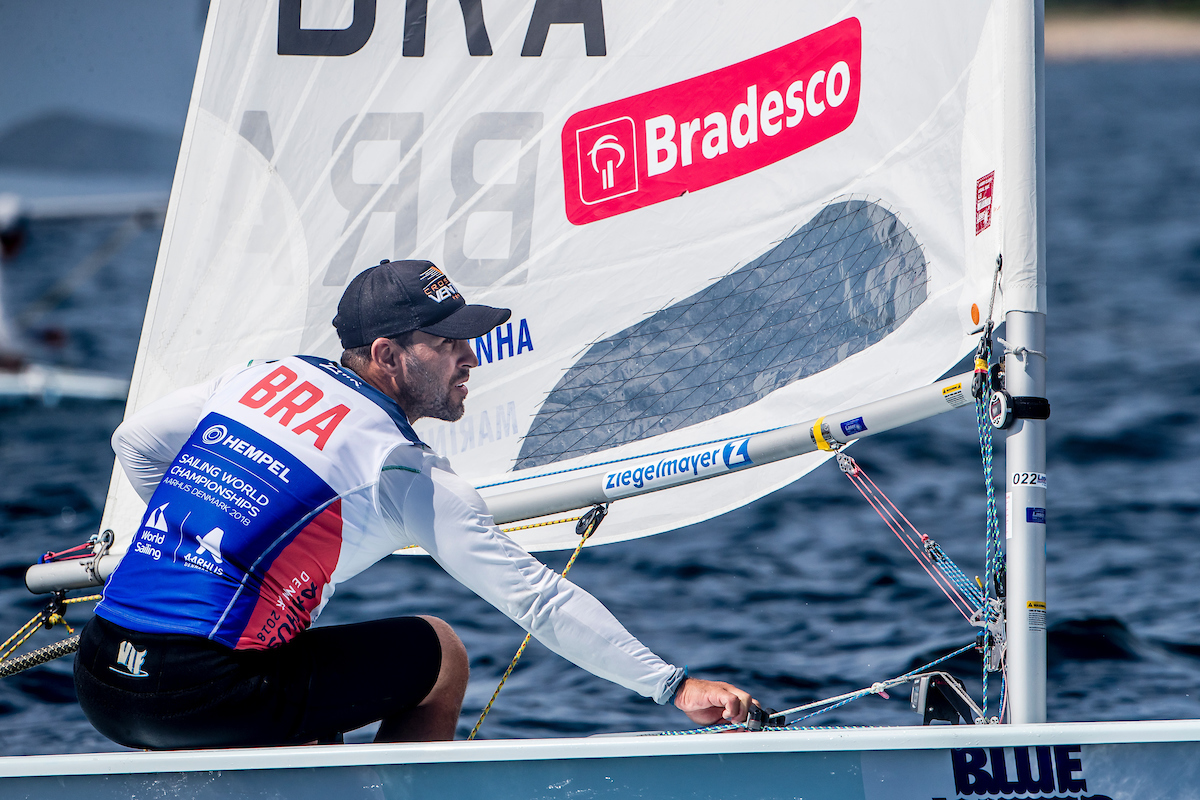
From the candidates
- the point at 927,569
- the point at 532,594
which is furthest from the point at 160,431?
the point at 927,569

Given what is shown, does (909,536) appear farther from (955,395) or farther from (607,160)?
(955,395)

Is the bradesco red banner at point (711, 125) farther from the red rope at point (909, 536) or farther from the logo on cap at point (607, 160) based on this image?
the red rope at point (909, 536)

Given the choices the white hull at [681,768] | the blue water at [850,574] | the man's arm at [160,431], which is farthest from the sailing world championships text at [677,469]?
the blue water at [850,574]

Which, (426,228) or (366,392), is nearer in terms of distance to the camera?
(366,392)

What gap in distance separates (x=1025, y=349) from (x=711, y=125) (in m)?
0.79

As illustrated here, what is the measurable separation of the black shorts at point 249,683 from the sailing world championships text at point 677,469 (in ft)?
1.74

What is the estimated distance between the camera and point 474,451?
9.03 ft

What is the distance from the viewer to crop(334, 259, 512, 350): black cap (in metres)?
2.10

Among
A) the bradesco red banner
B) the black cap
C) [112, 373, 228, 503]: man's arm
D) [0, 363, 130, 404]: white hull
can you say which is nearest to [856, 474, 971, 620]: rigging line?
the bradesco red banner

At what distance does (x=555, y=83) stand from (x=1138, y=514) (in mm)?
4328

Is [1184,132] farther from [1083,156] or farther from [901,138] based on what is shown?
[901,138]

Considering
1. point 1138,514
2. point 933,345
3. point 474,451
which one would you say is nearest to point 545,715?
point 474,451

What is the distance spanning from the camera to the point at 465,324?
212cm

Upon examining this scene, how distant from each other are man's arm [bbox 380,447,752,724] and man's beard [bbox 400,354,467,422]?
0.21 m
